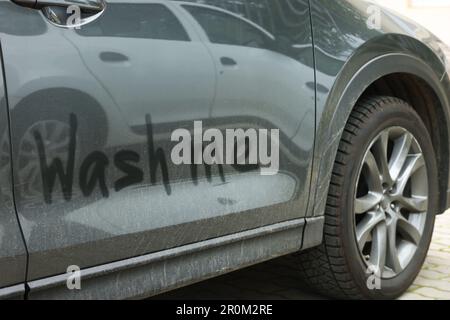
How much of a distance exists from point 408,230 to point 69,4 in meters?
1.90

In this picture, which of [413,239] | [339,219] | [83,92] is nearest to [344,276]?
[339,219]

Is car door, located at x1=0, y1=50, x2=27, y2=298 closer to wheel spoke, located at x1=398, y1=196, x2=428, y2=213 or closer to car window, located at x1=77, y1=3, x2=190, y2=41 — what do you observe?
car window, located at x1=77, y1=3, x2=190, y2=41

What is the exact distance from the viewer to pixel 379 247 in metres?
2.71

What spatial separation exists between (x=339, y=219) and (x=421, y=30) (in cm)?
107

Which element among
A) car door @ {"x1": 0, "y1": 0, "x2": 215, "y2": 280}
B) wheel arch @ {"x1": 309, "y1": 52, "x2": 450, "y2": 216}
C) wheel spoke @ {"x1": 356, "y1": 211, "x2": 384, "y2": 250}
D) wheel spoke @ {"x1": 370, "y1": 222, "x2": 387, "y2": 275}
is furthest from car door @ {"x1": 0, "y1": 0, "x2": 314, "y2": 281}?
wheel spoke @ {"x1": 370, "y1": 222, "x2": 387, "y2": 275}

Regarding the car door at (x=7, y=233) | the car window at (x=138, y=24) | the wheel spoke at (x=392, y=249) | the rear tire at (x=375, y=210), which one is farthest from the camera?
the wheel spoke at (x=392, y=249)

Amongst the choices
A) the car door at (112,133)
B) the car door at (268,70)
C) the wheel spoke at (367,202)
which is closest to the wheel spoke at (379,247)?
the wheel spoke at (367,202)

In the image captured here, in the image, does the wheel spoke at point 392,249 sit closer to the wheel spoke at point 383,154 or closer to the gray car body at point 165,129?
the wheel spoke at point 383,154

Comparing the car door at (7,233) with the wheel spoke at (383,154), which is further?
the wheel spoke at (383,154)

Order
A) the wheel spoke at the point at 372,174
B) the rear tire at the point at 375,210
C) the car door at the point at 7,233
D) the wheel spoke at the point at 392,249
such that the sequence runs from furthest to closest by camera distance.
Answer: the wheel spoke at the point at 392,249, the wheel spoke at the point at 372,174, the rear tire at the point at 375,210, the car door at the point at 7,233

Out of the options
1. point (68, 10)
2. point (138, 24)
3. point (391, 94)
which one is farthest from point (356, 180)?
point (68, 10)

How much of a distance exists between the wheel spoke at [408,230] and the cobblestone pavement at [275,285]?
266mm

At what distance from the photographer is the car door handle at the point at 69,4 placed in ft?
5.29
